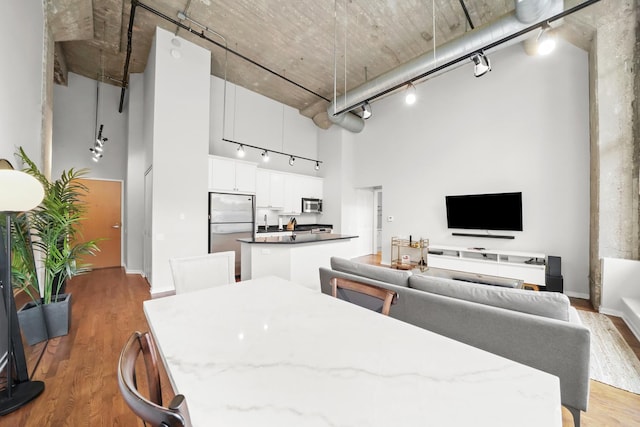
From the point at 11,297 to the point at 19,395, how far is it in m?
0.67

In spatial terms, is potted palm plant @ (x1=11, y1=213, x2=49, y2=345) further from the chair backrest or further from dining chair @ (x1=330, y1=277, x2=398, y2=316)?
dining chair @ (x1=330, y1=277, x2=398, y2=316)

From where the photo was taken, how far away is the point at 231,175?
5.25m

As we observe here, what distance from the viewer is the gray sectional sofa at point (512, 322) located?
149 centimetres

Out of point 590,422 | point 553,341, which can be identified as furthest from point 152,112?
point 590,422

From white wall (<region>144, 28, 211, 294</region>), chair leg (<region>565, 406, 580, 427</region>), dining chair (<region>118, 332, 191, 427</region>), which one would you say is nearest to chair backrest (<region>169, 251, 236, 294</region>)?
dining chair (<region>118, 332, 191, 427</region>)

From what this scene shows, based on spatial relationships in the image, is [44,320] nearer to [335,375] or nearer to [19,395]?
[19,395]

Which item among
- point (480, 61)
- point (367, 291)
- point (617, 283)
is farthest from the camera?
point (617, 283)

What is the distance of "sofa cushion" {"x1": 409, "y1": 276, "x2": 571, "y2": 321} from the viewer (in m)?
1.64

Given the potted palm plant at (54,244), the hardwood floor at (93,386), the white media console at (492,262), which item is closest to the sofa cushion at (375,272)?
the hardwood floor at (93,386)

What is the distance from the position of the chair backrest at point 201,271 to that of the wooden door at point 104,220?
520 centimetres

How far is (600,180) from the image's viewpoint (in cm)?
347

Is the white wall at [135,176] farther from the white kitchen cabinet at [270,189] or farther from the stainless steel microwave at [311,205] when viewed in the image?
the stainless steel microwave at [311,205]

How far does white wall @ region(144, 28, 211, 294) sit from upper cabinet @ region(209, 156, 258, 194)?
1.54 ft

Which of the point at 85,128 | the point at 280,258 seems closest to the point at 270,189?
the point at 280,258
